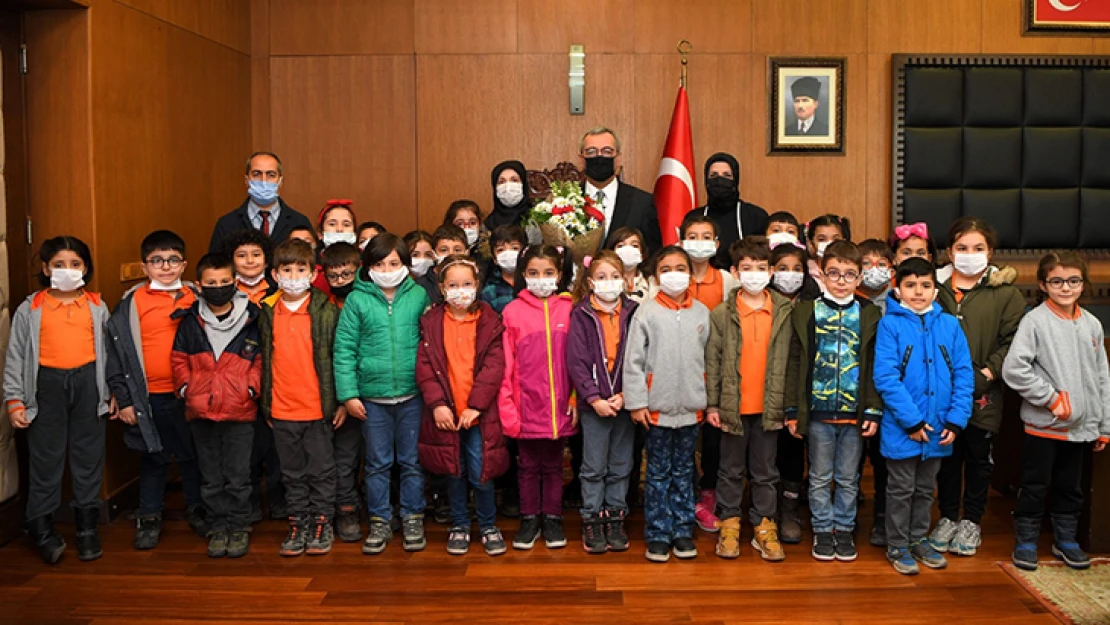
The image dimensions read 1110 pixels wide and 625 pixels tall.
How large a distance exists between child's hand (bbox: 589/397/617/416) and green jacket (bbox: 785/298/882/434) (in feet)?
2.36

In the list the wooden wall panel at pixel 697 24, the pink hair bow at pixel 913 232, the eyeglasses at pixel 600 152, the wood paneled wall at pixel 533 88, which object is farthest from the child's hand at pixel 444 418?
the wooden wall panel at pixel 697 24

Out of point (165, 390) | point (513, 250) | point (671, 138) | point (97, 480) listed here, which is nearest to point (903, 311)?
point (513, 250)

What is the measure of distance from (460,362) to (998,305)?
223cm

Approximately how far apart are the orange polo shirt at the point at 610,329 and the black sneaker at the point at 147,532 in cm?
208

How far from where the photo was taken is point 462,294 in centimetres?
378

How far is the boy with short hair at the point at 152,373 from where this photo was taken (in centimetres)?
399

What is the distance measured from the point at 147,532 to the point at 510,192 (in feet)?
7.55

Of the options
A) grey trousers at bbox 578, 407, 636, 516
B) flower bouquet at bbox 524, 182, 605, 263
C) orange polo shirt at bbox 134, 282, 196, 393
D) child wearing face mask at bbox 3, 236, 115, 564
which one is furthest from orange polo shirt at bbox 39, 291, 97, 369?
grey trousers at bbox 578, 407, 636, 516

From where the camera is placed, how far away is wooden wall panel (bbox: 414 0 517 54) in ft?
19.9

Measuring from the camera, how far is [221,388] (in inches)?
152

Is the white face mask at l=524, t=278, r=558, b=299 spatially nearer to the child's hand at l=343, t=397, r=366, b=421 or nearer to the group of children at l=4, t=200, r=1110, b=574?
the group of children at l=4, t=200, r=1110, b=574

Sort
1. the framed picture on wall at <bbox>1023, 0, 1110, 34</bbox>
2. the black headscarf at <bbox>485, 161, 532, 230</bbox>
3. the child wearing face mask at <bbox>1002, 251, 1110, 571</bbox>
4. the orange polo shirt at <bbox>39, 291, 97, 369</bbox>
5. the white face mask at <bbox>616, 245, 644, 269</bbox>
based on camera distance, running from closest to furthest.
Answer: the child wearing face mask at <bbox>1002, 251, 1110, 571</bbox>, the orange polo shirt at <bbox>39, 291, 97, 369</bbox>, the white face mask at <bbox>616, 245, 644, 269</bbox>, the black headscarf at <bbox>485, 161, 532, 230</bbox>, the framed picture on wall at <bbox>1023, 0, 1110, 34</bbox>

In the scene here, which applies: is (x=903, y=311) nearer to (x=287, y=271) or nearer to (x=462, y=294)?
(x=462, y=294)

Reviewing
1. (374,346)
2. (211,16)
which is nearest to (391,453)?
(374,346)
